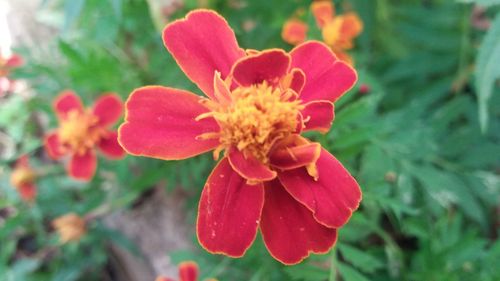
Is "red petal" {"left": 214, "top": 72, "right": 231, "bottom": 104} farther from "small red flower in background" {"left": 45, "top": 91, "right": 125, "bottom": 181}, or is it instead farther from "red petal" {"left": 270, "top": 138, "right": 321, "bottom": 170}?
"small red flower in background" {"left": 45, "top": 91, "right": 125, "bottom": 181}

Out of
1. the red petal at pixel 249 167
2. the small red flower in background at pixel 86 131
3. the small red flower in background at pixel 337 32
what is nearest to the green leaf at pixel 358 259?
the red petal at pixel 249 167

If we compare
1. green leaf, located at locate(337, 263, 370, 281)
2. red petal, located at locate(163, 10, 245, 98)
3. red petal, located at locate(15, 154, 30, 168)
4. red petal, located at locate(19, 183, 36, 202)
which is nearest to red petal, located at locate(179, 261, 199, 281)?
green leaf, located at locate(337, 263, 370, 281)

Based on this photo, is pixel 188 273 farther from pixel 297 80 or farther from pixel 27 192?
pixel 27 192

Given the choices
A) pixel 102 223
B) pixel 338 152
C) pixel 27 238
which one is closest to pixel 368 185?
pixel 338 152

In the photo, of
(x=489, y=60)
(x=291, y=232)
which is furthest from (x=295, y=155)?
(x=489, y=60)

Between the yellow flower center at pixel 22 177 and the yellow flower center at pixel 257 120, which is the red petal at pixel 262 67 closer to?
the yellow flower center at pixel 257 120

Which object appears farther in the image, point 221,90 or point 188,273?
point 188,273

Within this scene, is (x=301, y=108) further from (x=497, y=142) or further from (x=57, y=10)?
(x=57, y=10)
